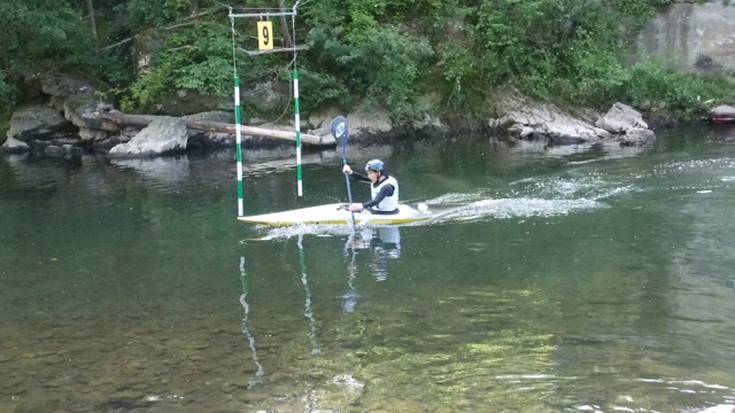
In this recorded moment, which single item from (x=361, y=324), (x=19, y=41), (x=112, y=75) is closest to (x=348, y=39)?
(x=112, y=75)

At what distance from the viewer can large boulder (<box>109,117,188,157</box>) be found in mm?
20141

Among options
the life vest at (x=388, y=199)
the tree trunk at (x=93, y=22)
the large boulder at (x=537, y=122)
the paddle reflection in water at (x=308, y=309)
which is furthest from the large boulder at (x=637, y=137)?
the tree trunk at (x=93, y=22)

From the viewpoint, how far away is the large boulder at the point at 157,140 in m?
20.1

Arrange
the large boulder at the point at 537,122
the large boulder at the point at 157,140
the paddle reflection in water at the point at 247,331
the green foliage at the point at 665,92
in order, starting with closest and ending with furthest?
the paddle reflection in water at the point at 247,331 → the large boulder at the point at 157,140 → the large boulder at the point at 537,122 → the green foliage at the point at 665,92

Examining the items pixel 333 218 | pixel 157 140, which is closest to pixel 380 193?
pixel 333 218

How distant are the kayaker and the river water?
412 millimetres

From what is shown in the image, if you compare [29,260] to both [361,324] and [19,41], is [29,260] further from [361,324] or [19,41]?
[19,41]

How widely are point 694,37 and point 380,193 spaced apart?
57.9 feet

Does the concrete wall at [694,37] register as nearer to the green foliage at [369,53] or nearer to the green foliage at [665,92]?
the green foliage at [665,92]

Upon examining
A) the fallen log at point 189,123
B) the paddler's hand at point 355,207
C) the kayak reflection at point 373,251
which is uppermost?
the fallen log at point 189,123

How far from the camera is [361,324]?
23.0 feet

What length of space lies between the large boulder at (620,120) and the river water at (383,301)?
19.9 ft

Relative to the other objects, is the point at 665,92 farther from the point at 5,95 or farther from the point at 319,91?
the point at 5,95

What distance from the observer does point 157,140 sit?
20.3m
